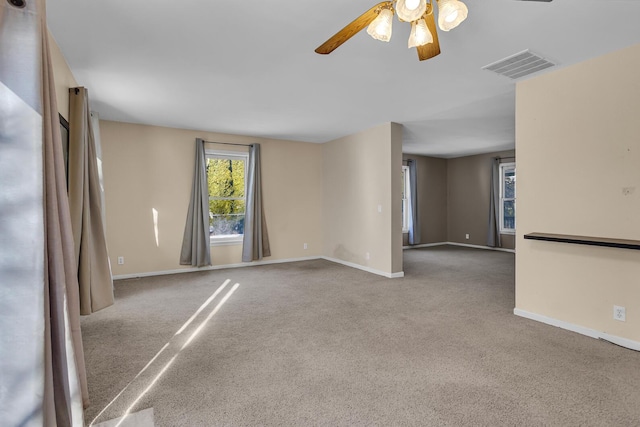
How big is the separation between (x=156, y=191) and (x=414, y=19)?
194 inches

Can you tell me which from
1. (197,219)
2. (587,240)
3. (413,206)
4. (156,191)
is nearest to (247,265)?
(197,219)

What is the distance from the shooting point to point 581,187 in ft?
9.41

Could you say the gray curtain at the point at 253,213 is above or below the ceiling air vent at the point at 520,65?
below

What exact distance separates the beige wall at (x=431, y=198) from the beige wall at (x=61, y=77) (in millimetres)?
7040

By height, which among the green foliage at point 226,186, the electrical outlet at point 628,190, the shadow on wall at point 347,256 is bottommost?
the shadow on wall at point 347,256

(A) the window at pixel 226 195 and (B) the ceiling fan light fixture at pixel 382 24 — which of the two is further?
(A) the window at pixel 226 195

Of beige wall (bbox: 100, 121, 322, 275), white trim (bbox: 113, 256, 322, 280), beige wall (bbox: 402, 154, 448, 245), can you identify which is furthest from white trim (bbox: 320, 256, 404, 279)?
beige wall (bbox: 402, 154, 448, 245)

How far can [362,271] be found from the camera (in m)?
5.48

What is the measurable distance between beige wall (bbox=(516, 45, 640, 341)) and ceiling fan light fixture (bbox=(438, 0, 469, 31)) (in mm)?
2139

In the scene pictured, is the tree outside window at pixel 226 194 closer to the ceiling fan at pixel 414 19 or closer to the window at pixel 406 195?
the window at pixel 406 195

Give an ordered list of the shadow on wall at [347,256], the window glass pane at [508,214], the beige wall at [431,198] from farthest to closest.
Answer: the beige wall at [431,198]
the window glass pane at [508,214]
the shadow on wall at [347,256]

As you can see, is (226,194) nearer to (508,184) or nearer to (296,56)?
(296,56)

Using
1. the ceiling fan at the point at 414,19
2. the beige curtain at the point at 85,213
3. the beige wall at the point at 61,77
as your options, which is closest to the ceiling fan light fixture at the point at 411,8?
the ceiling fan at the point at 414,19

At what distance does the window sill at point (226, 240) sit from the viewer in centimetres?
579
